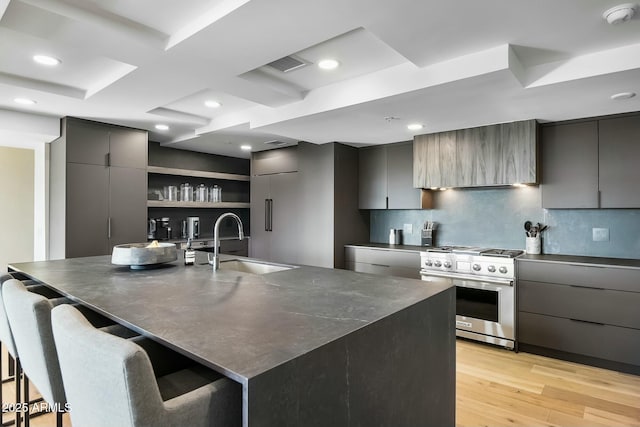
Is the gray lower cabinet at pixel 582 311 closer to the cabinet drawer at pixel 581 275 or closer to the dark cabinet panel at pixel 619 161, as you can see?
the cabinet drawer at pixel 581 275

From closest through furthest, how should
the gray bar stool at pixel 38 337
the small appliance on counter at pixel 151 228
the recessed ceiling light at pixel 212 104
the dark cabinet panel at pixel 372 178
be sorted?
1. the gray bar stool at pixel 38 337
2. the recessed ceiling light at pixel 212 104
3. the dark cabinet panel at pixel 372 178
4. the small appliance on counter at pixel 151 228

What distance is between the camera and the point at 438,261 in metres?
3.80

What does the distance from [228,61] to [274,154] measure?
3022 mm

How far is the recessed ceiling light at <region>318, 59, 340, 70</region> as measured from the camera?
8.25 feet

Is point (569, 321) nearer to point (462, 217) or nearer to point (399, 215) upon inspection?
point (462, 217)

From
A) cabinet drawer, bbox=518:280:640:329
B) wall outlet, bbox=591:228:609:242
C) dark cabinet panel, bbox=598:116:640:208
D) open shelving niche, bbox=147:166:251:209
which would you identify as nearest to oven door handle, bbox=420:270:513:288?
cabinet drawer, bbox=518:280:640:329

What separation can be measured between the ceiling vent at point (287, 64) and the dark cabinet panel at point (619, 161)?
8.91 ft

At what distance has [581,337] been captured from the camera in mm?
3047

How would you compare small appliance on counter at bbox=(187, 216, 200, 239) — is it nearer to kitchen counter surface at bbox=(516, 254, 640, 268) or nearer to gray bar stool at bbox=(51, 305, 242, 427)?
Answer: kitchen counter surface at bbox=(516, 254, 640, 268)

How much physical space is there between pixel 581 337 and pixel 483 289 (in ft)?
2.71

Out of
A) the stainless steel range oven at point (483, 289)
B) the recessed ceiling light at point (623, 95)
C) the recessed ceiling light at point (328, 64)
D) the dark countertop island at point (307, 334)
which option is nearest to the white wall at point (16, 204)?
the dark countertop island at point (307, 334)

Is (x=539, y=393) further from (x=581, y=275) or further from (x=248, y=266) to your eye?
(x=248, y=266)

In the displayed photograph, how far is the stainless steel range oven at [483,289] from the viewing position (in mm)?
3365

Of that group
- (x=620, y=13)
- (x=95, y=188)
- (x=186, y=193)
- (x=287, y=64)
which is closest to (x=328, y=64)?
(x=287, y=64)
